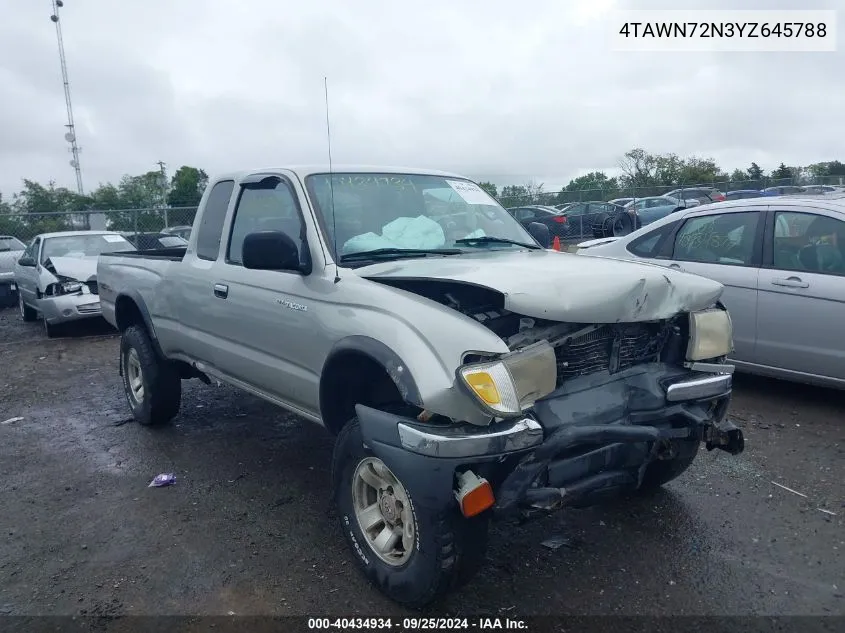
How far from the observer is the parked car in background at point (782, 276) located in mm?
5152

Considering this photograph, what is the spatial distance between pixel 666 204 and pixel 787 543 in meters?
21.3

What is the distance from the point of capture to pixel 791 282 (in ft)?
17.5

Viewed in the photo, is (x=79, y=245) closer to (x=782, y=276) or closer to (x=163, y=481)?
(x=163, y=481)

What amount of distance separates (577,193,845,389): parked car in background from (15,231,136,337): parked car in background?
315 inches

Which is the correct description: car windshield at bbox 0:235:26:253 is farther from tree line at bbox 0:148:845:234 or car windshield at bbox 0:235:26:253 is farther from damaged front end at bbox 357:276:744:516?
damaged front end at bbox 357:276:744:516

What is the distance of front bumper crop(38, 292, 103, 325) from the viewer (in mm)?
10078

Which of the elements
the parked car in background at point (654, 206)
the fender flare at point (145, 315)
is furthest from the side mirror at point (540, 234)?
the parked car in background at point (654, 206)

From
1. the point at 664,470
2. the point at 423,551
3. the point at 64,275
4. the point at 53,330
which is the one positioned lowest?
the point at 53,330

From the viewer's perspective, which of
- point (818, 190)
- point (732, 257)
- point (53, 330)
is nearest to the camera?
point (732, 257)

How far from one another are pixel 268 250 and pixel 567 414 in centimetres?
163

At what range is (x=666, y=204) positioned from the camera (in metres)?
23.2

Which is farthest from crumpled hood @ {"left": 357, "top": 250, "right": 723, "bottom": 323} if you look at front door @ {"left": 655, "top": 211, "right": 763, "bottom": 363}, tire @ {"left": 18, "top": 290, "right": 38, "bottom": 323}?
tire @ {"left": 18, "top": 290, "right": 38, "bottom": 323}

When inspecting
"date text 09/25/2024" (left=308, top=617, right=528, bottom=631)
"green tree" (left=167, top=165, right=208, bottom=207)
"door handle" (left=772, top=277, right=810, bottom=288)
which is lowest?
"date text 09/25/2024" (left=308, top=617, right=528, bottom=631)

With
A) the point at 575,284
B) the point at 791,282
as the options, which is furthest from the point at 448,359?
the point at 791,282
